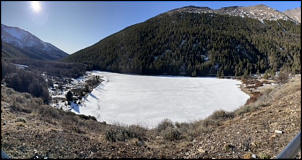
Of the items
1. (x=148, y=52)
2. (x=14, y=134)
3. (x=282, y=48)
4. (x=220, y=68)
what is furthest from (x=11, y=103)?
(x=282, y=48)

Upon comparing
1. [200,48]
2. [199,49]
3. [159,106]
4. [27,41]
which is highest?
[200,48]

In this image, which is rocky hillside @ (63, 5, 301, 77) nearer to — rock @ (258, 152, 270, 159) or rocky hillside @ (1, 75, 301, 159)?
rocky hillside @ (1, 75, 301, 159)

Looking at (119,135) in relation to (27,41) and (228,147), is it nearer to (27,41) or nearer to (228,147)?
(228,147)

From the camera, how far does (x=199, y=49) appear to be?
76.4 metres

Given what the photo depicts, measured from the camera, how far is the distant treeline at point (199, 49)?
215 feet

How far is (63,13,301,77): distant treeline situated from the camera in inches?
2584

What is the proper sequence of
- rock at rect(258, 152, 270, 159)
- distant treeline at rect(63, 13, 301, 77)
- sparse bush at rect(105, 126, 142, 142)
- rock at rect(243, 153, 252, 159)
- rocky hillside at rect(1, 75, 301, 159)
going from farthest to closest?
distant treeline at rect(63, 13, 301, 77) → sparse bush at rect(105, 126, 142, 142) → rocky hillside at rect(1, 75, 301, 159) → rock at rect(243, 153, 252, 159) → rock at rect(258, 152, 270, 159)

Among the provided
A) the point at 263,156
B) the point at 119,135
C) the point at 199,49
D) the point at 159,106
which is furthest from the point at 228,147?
the point at 199,49

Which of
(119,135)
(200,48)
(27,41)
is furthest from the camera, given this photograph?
(200,48)

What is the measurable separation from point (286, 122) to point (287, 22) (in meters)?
120

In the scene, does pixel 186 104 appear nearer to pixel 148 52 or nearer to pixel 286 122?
pixel 286 122

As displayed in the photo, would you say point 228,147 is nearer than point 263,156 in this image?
No

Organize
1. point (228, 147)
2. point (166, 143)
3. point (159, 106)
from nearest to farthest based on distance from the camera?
point (228, 147) < point (166, 143) < point (159, 106)

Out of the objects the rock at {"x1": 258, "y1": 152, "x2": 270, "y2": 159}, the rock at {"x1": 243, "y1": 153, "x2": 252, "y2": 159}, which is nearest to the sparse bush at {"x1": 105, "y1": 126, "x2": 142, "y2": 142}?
the rock at {"x1": 243, "y1": 153, "x2": 252, "y2": 159}
